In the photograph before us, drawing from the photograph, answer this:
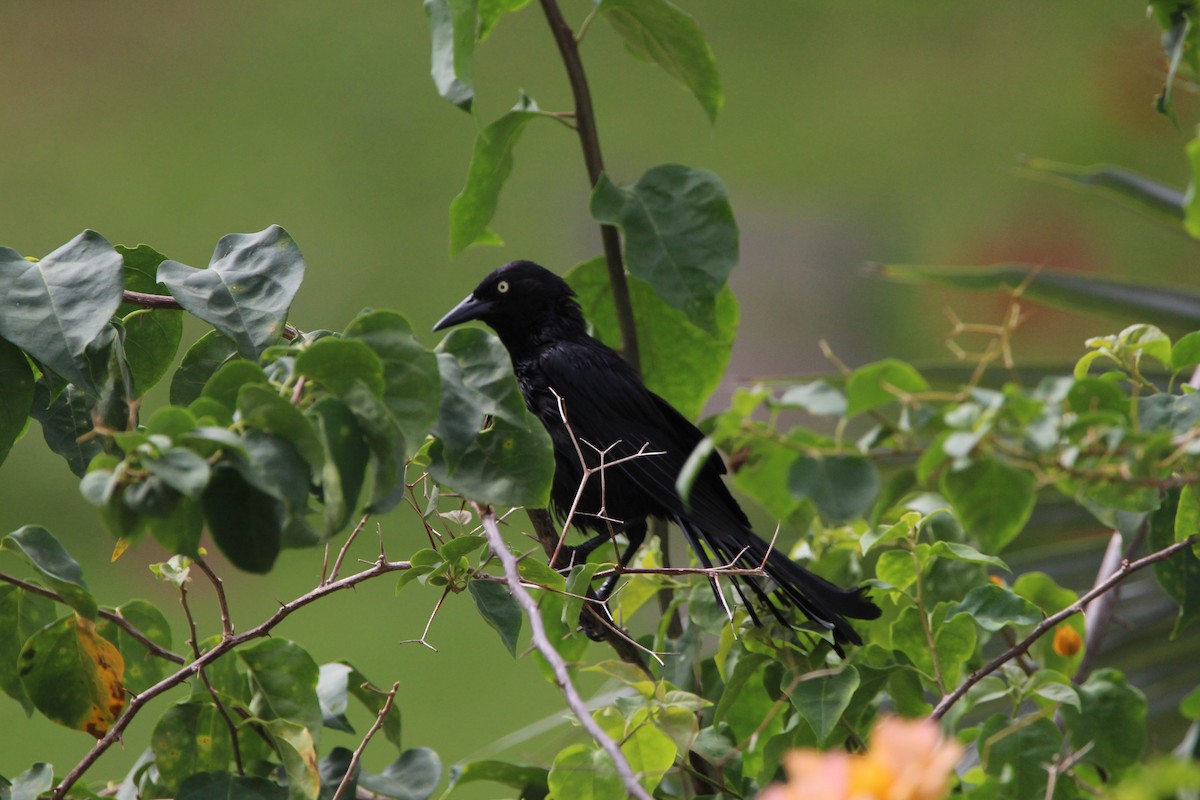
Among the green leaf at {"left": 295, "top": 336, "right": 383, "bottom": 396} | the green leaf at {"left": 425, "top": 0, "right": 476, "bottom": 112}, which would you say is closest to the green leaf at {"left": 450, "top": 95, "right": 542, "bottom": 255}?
the green leaf at {"left": 425, "top": 0, "right": 476, "bottom": 112}

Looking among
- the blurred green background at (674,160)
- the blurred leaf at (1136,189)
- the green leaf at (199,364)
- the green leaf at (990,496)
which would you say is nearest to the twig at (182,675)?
the green leaf at (199,364)

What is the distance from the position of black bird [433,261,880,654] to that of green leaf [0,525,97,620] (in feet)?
1.29

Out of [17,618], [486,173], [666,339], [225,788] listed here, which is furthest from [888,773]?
[666,339]

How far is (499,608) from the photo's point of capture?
78 centimetres

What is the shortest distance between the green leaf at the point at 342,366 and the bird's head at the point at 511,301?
3.58ft

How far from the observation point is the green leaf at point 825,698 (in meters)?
0.71

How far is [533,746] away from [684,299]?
2305 mm

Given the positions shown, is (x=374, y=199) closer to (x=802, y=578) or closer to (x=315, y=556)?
(x=315, y=556)

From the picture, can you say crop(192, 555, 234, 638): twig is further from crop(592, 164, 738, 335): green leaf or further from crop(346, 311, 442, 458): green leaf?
crop(592, 164, 738, 335): green leaf

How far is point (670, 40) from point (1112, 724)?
0.66m

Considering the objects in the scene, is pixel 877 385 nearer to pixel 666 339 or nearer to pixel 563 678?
pixel 563 678

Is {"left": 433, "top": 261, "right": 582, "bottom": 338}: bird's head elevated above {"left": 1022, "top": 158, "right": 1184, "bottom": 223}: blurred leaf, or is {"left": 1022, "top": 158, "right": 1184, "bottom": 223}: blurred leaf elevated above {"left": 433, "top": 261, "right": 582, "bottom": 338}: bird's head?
{"left": 1022, "top": 158, "right": 1184, "bottom": 223}: blurred leaf

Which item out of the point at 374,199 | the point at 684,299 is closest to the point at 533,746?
the point at 374,199

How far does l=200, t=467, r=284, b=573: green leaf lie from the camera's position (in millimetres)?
514
